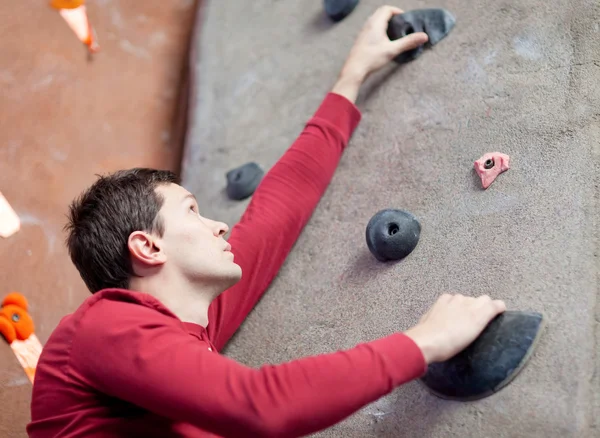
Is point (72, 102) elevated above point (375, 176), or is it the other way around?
point (72, 102)

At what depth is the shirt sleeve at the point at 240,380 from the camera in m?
0.75

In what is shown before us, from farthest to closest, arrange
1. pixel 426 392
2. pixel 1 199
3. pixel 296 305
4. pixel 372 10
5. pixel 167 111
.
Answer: pixel 167 111
pixel 372 10
pixel 1 199
pixel 296 305
pixel 426 392

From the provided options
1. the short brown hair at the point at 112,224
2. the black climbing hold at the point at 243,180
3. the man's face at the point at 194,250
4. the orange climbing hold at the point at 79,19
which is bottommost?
the black climbing hold at the point at 243,180

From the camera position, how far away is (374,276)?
43.9 inches

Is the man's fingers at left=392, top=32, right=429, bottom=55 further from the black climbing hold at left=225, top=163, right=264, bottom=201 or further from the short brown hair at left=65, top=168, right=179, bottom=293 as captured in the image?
the short brown hair at left=65, top=168, right=179, bottom=293

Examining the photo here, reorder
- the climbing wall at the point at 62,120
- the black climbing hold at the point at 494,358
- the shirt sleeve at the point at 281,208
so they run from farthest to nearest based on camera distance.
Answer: the climbing wall at the point at 62,120, the shirt sleeve at the point at 281,208, the black climbing hold at the point at 494,358

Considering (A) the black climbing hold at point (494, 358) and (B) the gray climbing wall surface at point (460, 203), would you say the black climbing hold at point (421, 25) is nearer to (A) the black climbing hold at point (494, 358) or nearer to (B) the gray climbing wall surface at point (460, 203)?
(B) the gray climbing wall surface at point (460, 203)

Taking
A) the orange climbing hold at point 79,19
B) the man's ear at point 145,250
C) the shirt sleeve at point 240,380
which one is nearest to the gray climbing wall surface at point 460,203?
the shirt sleeve at point 240,380

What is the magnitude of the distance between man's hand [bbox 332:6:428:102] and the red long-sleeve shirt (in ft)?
2.11

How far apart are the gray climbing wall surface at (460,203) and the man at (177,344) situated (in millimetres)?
102

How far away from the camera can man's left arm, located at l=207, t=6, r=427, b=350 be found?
46.6 inches

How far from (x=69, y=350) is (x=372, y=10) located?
41.4 inches

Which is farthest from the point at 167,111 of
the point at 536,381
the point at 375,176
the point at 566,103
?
the point at 536,381

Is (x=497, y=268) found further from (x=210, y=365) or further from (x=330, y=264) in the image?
(x=210, y=365)
